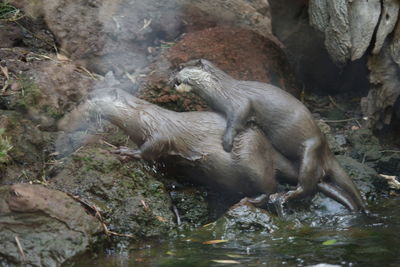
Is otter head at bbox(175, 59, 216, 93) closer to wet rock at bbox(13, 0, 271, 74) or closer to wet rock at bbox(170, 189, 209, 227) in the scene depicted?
wet rock at bbox(170, 189, 209, 227)

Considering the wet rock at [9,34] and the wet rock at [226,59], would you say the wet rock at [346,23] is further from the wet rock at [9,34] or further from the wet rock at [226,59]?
the wet rock at [9,34]

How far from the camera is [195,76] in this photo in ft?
13.7

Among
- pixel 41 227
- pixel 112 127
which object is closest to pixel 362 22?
pixel 112 127

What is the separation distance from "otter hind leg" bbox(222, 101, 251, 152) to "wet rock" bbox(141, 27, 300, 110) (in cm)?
68

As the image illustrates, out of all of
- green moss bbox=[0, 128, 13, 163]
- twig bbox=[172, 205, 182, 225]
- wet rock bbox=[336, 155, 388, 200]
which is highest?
wet rock bbox=[336, 155, 388, 200]

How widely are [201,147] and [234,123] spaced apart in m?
0.27

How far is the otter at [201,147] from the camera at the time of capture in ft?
12.6

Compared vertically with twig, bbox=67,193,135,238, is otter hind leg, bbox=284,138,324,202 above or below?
above

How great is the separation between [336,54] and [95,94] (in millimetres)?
2085

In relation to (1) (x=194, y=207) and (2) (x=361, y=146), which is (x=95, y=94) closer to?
(1) (x=194, y=207)

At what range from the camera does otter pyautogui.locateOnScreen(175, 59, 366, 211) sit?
12.9ft

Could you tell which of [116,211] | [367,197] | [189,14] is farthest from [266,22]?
[116,211]

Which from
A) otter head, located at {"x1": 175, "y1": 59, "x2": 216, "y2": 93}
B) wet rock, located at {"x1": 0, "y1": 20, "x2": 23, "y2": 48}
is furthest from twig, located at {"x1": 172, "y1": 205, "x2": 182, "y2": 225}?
wet rock, located at {"x1": 0, "y1": 20, "x2": 23, "y2": 48}

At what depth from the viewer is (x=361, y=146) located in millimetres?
5062
